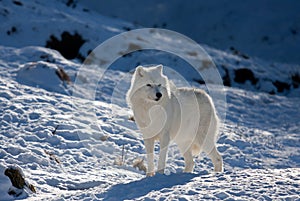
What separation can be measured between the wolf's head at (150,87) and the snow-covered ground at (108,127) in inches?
44.4

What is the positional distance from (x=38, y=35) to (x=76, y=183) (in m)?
11.2

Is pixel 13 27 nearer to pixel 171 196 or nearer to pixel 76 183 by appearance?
pixel 76 183

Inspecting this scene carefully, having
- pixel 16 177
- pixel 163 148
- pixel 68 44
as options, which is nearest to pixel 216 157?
pixel 163 148

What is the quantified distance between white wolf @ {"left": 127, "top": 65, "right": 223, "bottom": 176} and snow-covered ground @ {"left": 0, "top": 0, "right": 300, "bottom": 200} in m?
0.64

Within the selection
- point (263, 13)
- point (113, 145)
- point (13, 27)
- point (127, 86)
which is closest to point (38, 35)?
point (13, 27)

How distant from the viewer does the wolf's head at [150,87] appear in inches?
273

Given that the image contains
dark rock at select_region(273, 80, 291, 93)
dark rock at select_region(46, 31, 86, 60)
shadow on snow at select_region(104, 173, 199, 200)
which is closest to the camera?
shadow on snow at select_region(104, 173, 199, 200)

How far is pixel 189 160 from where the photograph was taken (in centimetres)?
773

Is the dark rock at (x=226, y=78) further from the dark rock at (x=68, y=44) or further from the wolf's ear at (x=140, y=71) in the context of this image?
the wolf's ear at (x=140, y=71)

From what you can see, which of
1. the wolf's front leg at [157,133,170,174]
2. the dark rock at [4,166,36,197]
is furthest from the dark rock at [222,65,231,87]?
the dark rock at [4,166,36,197]

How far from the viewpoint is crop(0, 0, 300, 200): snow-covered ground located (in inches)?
241

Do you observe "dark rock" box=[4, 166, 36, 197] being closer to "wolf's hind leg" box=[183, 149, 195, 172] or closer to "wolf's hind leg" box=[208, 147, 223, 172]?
"wolf's hind leg" box=[183, 149, 195, 172]

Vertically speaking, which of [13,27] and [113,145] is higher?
[13,27]

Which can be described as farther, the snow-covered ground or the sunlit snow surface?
the snow-covered ground
